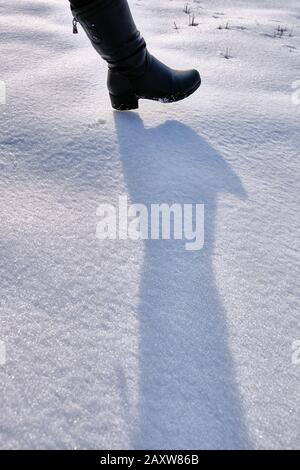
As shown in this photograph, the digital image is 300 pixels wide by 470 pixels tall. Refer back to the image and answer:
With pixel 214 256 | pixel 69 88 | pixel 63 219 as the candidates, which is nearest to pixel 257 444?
pixel 214 256

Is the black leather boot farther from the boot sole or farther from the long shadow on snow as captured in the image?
the long shadow on snow

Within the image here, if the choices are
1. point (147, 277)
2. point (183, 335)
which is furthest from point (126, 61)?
point (183, 335)

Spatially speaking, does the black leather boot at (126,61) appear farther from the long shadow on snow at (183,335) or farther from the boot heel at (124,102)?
the long shadow on snow at (183,335)

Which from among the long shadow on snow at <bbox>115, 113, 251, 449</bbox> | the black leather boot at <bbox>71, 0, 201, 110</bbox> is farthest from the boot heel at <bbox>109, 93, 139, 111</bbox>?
the long shadow on snow at <bbox>115, 113, 251, 449</bbox>

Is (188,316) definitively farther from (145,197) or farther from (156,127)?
(156,127)

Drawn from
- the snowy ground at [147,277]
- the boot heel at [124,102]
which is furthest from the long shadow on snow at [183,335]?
the boot heel at [124,102]

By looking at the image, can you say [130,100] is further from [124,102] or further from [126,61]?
[126,61]

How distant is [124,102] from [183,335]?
93cm

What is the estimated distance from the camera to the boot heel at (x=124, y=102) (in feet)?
4.33

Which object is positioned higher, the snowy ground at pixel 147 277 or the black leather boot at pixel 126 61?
the black leather boot at pixel 126 61

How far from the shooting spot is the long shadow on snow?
0.56 m

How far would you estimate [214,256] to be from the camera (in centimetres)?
83

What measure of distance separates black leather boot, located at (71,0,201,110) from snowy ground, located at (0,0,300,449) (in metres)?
0.06
